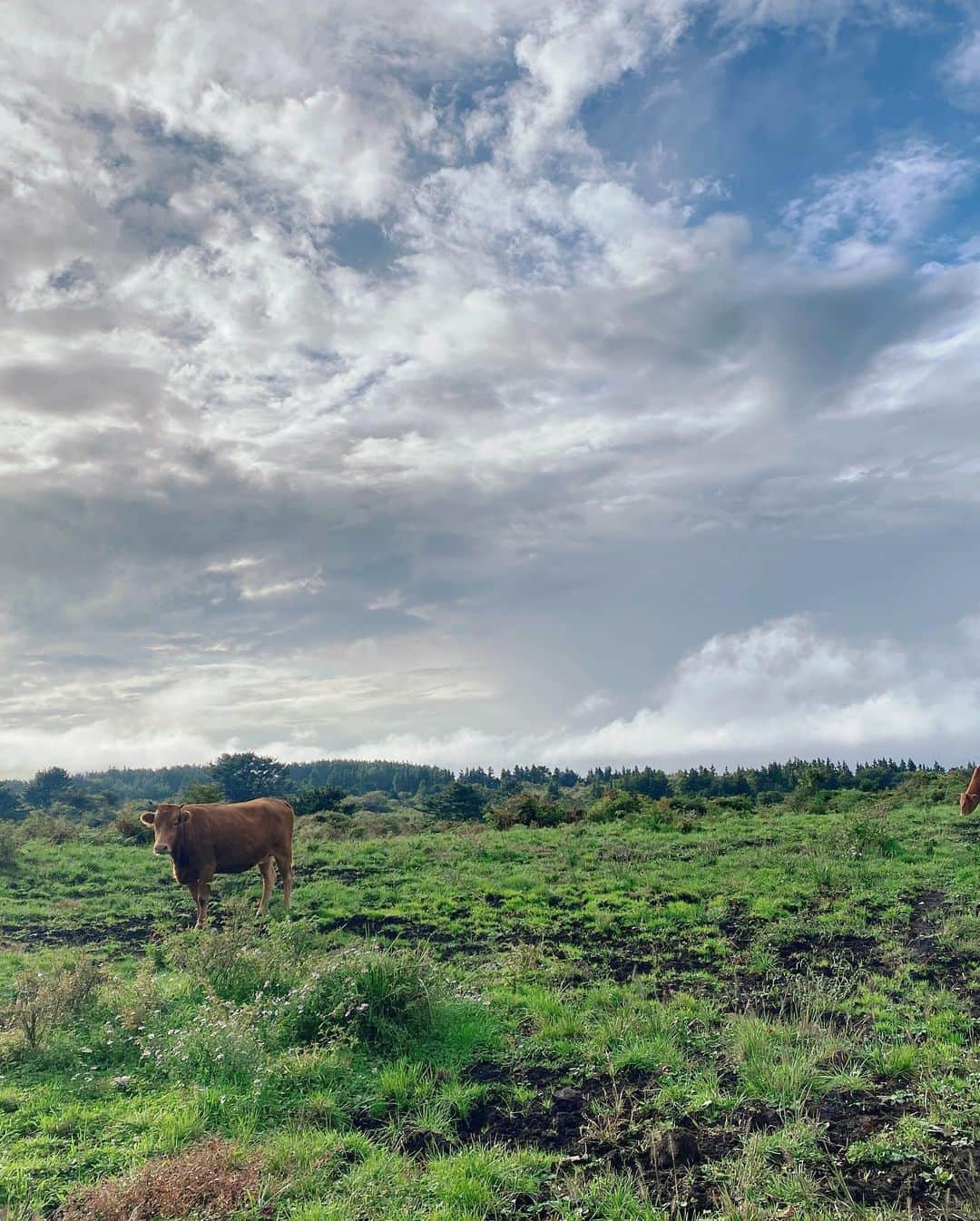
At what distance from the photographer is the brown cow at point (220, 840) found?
48.5 ft

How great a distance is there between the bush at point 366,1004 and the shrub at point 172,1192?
2287 millimetres

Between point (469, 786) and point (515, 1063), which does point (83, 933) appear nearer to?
point (515, 1063)

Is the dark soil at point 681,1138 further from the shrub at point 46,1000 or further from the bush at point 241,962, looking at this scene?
the shrub at point 46,1000

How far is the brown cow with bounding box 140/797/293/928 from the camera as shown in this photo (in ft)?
48.5

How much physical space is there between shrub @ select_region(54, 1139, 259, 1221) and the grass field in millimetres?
19

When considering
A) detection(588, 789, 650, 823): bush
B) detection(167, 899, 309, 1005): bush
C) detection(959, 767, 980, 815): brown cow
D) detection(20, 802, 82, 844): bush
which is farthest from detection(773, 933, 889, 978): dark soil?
detection(20, 802, 82, 844): bush

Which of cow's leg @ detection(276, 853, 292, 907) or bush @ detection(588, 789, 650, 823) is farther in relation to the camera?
bush @ detection(588, 789, 650, 823)

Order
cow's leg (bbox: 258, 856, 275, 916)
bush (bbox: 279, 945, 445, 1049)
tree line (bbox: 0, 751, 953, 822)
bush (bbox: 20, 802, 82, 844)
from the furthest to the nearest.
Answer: tree line (bbox: 0, 751, 953, 822)
bush (bbox: 20, 802, 82, 844)
cow's leg (bbox: 258, 856, 275, 916)
bush (bbox: 279, 945, 445, 1049)

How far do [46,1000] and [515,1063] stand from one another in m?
5.69

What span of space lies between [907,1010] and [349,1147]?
6.08 metres

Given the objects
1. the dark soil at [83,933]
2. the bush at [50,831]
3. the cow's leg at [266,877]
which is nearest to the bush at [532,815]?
the cow's leg at [266,877]

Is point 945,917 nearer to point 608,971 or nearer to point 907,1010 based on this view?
point 907,1010

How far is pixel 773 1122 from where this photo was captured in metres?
5.95

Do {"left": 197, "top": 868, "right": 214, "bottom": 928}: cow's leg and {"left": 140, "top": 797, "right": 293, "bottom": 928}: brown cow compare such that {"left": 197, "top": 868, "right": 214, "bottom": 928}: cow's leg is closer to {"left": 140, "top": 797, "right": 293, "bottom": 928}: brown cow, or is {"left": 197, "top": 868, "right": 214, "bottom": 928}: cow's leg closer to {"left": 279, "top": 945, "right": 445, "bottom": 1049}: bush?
{"left": 140, "top": 797, "right": 293, "bottom": 928}: brown cow
